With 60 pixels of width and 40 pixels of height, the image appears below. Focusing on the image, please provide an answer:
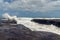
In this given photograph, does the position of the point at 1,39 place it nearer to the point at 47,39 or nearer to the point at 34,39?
the point at 34,39

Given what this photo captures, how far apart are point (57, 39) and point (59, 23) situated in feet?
43.3

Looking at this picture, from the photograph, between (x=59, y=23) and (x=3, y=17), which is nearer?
(x=59, y=23)

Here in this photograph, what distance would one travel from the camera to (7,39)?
1152 centimetres

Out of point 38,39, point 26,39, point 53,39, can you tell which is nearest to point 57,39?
point 53,39

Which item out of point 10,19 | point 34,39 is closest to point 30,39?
point 34,39

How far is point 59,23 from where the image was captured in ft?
80.5

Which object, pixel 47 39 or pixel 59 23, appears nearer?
pixel 47 39

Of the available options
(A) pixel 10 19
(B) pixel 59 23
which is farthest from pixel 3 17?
(B) pixel 59 23

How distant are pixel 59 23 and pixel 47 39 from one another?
13.6 metres

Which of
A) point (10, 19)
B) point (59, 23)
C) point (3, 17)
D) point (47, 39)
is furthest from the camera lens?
point (3, 17)

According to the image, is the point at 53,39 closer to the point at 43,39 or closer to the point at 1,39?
the point at 43,39

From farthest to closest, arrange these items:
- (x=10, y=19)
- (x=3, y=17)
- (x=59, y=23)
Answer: (x=3, y=17), (x=10, y=19), (x=59, y=23)

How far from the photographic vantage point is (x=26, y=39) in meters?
11.7

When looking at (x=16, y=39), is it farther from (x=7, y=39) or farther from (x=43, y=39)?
(x=43, y=39)
